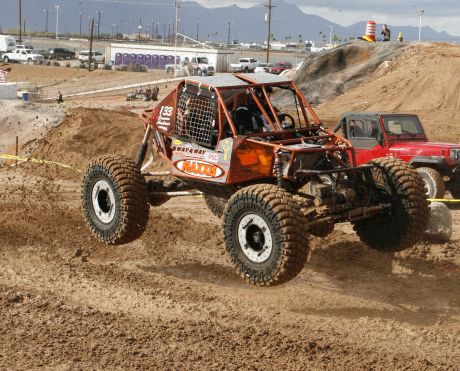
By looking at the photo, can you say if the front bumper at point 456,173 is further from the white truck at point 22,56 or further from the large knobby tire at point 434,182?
the white truck at point 22,56

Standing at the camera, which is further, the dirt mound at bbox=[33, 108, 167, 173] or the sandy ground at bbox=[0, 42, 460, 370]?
the dirt mound at bbox=[33, 108, 167, 173]

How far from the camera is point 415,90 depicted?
86.5ft

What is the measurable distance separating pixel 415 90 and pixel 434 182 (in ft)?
46.1

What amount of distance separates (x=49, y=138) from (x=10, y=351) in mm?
14076

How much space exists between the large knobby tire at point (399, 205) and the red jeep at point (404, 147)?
4688mm

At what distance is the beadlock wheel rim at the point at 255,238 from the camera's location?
767 centimetres

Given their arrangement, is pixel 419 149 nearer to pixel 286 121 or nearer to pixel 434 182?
pixel 434 182

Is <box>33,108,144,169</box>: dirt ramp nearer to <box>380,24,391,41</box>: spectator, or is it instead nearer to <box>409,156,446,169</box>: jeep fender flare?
<box>409,156,446,169</box>: jeep fender flare

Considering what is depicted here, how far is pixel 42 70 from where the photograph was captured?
6356cm

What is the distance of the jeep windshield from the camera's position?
13547mm

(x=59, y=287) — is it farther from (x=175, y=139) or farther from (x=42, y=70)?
(x=42, y=70)

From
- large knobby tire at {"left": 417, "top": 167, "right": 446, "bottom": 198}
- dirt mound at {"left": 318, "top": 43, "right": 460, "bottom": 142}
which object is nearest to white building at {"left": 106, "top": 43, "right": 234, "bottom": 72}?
dirt mound at {"left": 318, "top": 43, "right": 460, "bottom": 142}

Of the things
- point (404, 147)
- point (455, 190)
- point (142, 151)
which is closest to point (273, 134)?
point (142, 151)

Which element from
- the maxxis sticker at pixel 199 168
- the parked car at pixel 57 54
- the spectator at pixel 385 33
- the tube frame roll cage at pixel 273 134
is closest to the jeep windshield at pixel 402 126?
the tube frame roll cage at pixel 273 134
